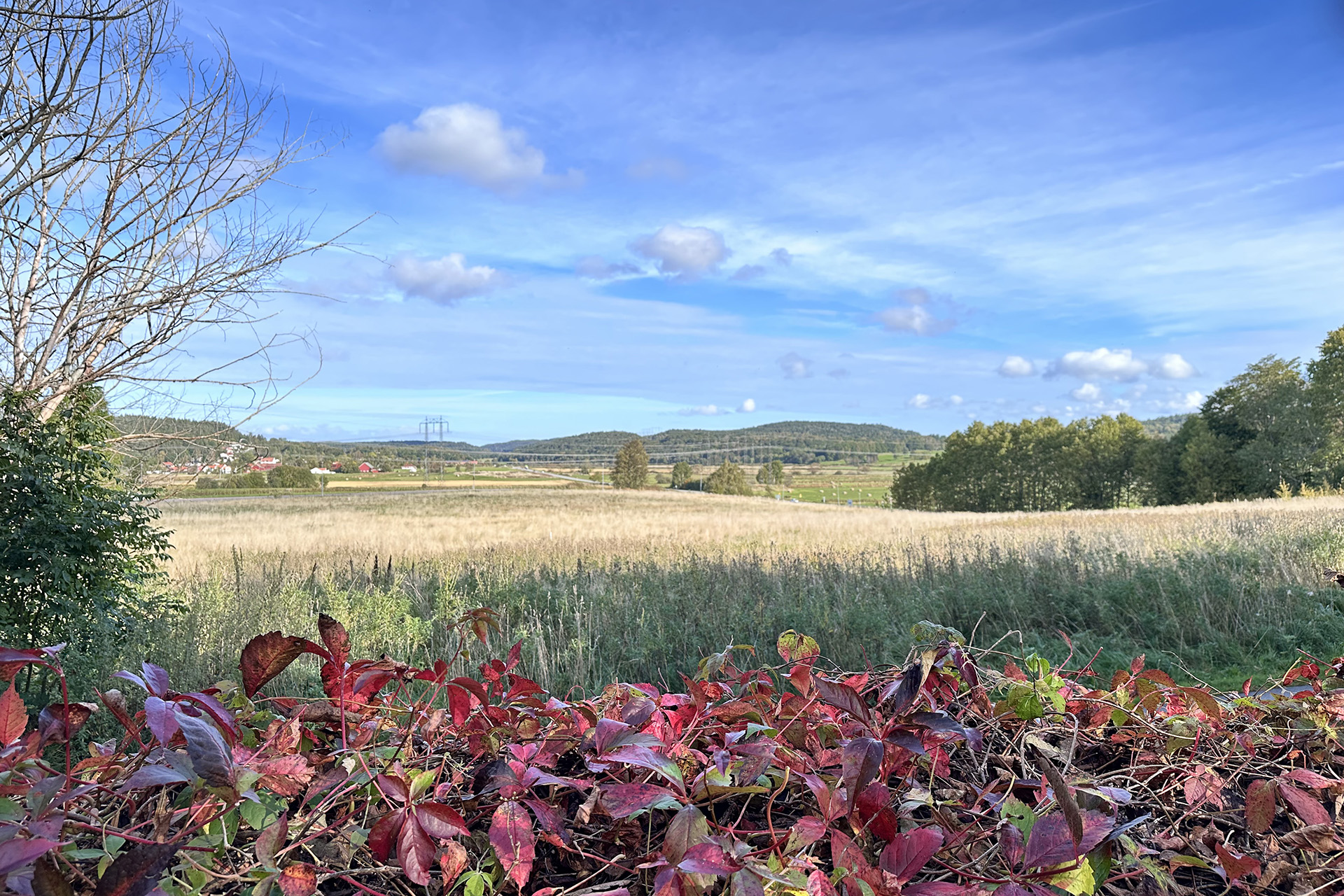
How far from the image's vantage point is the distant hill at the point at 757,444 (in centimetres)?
10978

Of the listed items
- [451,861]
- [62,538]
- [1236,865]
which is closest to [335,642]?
[451,861]

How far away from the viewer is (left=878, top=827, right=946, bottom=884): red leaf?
0.87m

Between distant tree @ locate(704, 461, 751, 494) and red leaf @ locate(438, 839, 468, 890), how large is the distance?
3526 inches

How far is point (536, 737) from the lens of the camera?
117cm

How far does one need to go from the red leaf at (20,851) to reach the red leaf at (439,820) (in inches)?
13.4

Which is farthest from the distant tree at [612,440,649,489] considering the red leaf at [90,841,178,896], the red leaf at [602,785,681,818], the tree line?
the red leaf at [90,841,178,896]

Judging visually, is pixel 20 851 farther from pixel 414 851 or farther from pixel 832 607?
pixel 832 607

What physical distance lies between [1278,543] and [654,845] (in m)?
11.3

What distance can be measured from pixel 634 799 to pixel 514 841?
155 mm

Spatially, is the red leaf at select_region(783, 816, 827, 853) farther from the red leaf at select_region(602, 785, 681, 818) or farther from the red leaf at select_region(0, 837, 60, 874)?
the red leaf at select_region(0, 837, 60, 874)

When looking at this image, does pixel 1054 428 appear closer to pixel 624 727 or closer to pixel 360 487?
pixel 360 487

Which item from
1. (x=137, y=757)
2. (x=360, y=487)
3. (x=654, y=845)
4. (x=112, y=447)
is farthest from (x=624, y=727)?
(x=360, y=487)

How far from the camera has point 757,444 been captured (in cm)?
11362

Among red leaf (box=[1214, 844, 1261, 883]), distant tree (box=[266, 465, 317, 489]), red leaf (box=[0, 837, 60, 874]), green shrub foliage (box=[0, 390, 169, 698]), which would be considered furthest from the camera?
distant tree (box=[266, 465, 317, 489])
